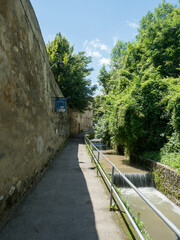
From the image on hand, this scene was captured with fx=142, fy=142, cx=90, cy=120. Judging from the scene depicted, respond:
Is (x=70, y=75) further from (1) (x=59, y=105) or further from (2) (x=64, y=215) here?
(2) (x=64, y=215)

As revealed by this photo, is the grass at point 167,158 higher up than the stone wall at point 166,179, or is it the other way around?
the grass at point 167,158

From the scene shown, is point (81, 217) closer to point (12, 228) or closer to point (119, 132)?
point (12, 228)

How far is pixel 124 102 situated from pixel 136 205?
17.7ft

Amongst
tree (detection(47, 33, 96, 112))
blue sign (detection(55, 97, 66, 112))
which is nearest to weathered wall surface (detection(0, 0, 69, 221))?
blue sign (detection(55, 97, 66, 112))

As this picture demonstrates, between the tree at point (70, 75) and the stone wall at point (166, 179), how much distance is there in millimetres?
12547

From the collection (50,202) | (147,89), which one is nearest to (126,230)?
(50,202)

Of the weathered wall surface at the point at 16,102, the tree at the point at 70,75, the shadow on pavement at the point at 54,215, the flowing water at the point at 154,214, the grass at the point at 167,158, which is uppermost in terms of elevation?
the tree at the point at 70,75

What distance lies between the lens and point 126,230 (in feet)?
7.50

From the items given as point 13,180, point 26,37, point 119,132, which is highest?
point 26,37

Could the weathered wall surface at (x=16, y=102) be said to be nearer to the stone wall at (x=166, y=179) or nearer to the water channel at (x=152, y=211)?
the water channel at (x=152, y=211)

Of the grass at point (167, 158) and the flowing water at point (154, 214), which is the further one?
the grass at point (167, 158)

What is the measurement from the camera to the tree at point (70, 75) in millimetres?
17067

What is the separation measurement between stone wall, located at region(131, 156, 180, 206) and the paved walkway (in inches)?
121

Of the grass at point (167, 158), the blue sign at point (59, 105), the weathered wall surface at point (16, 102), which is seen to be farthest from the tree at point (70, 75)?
the weathered wall surface at point (16, 102)
